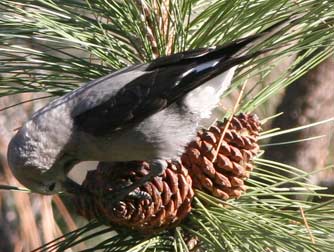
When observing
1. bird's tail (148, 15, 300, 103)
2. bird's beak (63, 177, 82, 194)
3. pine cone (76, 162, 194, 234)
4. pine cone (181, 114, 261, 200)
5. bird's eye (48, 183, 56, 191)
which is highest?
bird's tail (148, 15, 300, 103)

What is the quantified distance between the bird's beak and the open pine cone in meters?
0.01

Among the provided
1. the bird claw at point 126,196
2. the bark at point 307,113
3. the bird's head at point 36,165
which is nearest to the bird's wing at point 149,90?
the bird's head at point 36,165

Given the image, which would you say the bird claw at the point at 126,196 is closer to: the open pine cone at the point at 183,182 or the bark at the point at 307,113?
the open pine cone at the point at 183,182

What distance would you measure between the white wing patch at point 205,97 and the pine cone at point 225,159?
15 centimetres

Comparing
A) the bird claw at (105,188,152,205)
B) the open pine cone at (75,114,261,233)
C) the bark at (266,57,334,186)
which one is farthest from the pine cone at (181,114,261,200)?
the bark at (266,57,334,186)

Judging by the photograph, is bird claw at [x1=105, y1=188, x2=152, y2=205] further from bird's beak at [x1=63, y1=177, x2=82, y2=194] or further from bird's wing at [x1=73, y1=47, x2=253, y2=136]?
bird's wing at [x1=73, y1=47, x2=253, y2=136]

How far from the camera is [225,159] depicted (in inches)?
69.8

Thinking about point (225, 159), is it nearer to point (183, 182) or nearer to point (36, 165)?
point (183, 182)

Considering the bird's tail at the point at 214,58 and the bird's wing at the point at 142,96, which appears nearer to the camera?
the bird's tail at the point at 214,58

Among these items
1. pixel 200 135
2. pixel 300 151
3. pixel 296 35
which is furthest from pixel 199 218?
pixel 300 151

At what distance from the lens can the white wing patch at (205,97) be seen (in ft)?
6.42

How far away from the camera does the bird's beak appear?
183cm

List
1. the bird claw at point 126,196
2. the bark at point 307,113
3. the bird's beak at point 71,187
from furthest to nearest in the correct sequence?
1. the bark at point 307,113
2. the bird's beak at point 71,187
3. the bird claw at point 126,196

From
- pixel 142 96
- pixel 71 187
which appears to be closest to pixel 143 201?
pixel 71 187
